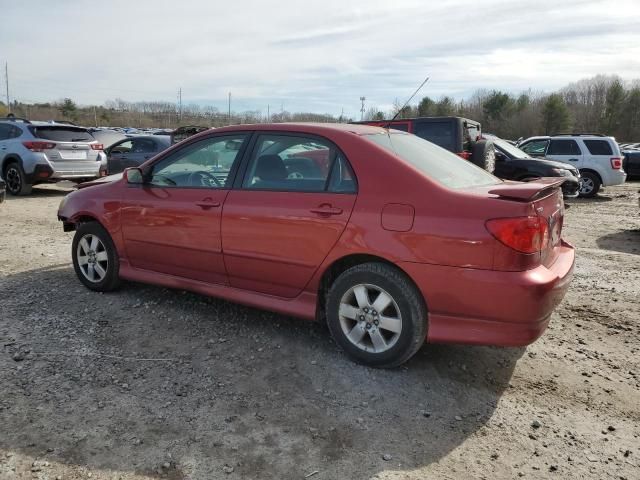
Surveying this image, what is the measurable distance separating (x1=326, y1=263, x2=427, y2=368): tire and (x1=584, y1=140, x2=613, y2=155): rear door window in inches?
524

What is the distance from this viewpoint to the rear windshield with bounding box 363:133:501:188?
3.36 meters

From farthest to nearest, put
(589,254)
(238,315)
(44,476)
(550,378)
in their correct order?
(589,254) → (238,315) → (550,378) → (44,476)

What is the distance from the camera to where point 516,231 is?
2850mm

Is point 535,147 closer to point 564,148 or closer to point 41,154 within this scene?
point 564,148

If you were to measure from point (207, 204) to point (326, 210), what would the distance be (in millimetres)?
1077

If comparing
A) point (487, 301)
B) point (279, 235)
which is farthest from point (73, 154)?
point (487, 301)

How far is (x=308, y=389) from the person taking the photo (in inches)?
124

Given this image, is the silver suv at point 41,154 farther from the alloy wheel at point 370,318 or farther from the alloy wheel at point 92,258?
the alloy wheel at point 370,318

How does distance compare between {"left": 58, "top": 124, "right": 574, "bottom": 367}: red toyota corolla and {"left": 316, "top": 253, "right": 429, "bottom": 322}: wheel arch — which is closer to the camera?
{"left": 58, "top": 124, "right": 574, "bottom": 367}: red toyota corolla

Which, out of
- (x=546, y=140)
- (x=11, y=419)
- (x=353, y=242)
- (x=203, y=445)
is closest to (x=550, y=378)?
(x=353, y=242)

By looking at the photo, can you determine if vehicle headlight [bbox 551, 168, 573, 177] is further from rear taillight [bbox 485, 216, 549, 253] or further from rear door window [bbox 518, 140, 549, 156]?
rear taillight [bbox 485, 216, 549, 253]

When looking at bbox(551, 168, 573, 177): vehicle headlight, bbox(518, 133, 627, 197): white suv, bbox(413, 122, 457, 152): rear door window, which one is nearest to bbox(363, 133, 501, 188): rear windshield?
bbox(413, 122, 457, 152): rear door window

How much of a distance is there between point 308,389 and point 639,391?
2107 mm

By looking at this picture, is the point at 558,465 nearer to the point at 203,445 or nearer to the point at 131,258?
the point at 203,445
